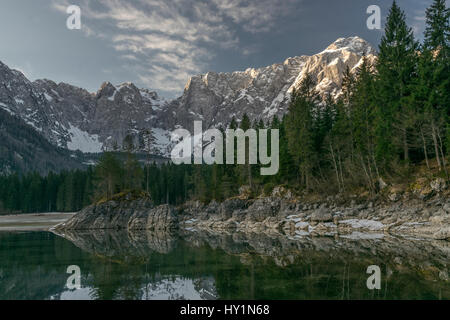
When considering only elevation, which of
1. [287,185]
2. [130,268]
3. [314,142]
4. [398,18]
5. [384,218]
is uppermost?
[398,18]

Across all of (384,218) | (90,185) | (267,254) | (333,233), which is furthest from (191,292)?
(90,185)

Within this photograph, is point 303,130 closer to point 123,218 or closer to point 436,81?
point 436,81

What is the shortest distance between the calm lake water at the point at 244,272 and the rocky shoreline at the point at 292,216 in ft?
17.3

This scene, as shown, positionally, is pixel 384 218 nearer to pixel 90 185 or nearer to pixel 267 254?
pixel 267 254

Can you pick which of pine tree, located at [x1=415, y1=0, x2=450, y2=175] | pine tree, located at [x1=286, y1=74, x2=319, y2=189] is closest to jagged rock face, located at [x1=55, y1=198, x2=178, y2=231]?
pine tree, located at [x1=286, y1=74, x2=319, y2=189]

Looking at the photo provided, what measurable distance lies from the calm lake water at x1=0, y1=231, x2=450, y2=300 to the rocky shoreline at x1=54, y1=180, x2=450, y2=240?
528 centimetres

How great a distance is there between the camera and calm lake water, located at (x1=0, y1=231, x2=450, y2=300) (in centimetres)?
1228

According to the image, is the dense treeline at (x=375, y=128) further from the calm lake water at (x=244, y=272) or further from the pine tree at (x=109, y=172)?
the calm lake water at (x=244, y=272)

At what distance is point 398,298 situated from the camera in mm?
10781

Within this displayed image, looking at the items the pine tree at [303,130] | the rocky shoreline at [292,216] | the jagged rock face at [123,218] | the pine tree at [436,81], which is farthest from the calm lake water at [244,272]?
the jagged rock face at [123,218]

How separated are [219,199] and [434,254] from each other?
4969 cm

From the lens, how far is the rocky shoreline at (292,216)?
95.4 ft

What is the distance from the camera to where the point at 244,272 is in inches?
648

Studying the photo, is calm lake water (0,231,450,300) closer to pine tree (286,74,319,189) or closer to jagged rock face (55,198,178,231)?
pine tree (286,74,319,189)
